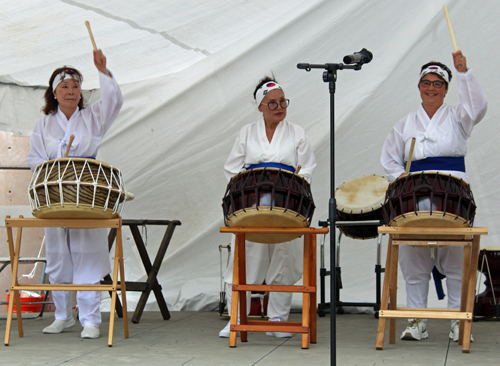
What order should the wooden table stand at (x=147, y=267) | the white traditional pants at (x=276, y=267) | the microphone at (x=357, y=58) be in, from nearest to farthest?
the microphone at (x=357, y=58) → the white traditional pants at (x=276, y=267) → the wooden table stand at (x=147, y=267)

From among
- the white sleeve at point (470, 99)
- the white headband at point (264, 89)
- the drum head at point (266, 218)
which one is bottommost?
the drum head at point (266, 218)

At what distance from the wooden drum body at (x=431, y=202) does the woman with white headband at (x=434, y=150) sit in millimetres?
287

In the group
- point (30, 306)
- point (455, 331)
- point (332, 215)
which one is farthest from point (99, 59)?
point (30, 306)

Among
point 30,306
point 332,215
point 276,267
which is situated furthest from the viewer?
point 30,306

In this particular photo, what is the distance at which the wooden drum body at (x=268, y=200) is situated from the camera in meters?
2.83

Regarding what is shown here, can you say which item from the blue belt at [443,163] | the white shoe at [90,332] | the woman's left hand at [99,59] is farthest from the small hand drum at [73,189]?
the blue belt at [443,163]

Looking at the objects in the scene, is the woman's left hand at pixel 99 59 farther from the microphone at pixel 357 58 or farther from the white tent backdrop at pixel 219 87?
the microphone at pixel 357 58

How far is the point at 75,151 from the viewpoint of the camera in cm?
332

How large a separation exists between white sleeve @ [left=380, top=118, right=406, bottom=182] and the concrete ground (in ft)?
2.75

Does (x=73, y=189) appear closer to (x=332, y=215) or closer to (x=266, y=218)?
(x=266, y=218)

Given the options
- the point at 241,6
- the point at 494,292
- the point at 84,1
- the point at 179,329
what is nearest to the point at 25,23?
the point at 84,1

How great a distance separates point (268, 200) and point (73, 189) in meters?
0.86

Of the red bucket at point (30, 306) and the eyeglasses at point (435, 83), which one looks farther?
the red bucket at point (30, 306)

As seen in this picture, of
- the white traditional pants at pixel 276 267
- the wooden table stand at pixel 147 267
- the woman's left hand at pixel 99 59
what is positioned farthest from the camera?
the wooden table stand at pixel 147 267
